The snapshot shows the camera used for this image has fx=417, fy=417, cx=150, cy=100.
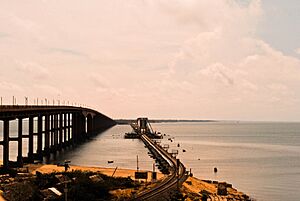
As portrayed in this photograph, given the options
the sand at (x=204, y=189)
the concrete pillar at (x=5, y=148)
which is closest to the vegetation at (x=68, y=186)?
the sand at (x=204, y=189)

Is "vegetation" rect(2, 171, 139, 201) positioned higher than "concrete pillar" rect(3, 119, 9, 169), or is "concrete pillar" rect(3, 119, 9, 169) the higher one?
"concrete pillar" rect(3, 119, 9, 169)

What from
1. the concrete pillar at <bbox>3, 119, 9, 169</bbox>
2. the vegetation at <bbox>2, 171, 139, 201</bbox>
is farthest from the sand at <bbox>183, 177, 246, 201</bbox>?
the concrete pillar at <bbox>3, 119, 9, 169</bbox>

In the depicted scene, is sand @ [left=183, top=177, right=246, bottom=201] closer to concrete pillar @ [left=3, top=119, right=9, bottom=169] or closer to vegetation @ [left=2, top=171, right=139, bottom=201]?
vegetation @ [left=2, top=171, right=139, bottom=201]

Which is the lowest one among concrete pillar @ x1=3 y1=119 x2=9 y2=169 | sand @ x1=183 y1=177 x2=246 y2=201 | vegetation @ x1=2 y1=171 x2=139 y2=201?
sand @ x1=183 y1=177 x2=246 y2=201

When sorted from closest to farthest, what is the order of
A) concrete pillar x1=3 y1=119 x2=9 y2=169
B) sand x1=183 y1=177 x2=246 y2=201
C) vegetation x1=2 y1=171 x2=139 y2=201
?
1. vegetation x1=2 y1=171 x2=139 y2=201
2. sand x1=183 y1=177 x2=246 y2=201
3. concrete pillar x1=3 y1=119 x2=9 y2=169

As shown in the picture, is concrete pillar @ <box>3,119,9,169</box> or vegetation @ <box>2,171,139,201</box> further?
concrete pillar @ <box>3,119,9,169</box>

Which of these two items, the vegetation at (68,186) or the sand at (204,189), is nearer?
the vegetation at (68,186)

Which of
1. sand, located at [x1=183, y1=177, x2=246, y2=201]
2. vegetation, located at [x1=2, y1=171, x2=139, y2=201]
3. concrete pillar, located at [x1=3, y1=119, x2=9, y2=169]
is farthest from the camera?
concrete pillar, located at [x1=3, y1=119, x2=9, y2=169]

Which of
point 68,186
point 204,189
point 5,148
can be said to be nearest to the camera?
point 68,186

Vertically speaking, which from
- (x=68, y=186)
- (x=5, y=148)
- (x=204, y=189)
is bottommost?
(x=204, y=189)

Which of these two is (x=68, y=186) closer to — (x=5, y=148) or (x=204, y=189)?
(x=204, y=189)

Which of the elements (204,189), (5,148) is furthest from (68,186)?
(5,148)

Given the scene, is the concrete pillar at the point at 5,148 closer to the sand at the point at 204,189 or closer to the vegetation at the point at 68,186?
the vegetation at the point at 68,186

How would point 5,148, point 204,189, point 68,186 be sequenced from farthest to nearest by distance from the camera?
point 5,148, point 204,189, point 68,186
